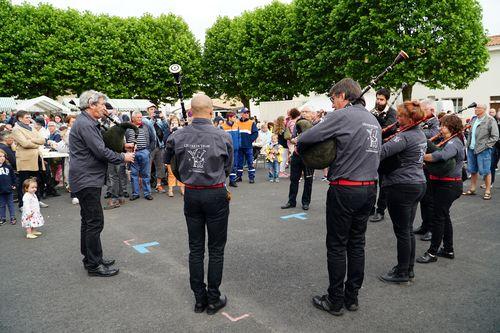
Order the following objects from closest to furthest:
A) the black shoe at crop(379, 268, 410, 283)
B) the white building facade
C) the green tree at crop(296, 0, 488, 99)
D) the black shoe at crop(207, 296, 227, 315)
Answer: the black shoe at crop(207, 296, 227, 315)
the black shoe at crop(379, 268, 410, 283)
the green tree at crop(296, 0, 488, 99)
the white building facade

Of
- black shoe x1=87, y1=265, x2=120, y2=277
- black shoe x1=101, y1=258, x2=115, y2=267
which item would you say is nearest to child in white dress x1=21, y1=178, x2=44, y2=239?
black shoe x1=101, y1=258, x2=115, y2=267

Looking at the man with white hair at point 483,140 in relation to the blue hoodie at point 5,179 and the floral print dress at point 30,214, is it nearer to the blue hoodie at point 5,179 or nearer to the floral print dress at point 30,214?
the floral print dress at point 30,214

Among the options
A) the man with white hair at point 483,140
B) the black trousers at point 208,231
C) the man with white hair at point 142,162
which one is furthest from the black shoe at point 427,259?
the man with white hair at point 142,162

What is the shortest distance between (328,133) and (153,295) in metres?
2.45

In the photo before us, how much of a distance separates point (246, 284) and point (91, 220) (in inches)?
75.7

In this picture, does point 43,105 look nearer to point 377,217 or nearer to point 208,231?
point 377,217

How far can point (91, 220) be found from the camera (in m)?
4.39

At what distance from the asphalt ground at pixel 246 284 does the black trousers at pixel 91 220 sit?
0.27 meters

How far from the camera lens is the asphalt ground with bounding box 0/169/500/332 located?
3.40 metres

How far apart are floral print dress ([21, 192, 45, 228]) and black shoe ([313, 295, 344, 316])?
4860 millimetres

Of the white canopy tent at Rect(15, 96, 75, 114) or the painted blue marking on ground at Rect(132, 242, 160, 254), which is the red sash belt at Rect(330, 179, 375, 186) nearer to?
the painted blue marking on ground at Rect(132, 242, 160, 254)

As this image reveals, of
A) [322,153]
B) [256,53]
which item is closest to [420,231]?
[322,153]

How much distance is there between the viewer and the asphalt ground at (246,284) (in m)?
3.40

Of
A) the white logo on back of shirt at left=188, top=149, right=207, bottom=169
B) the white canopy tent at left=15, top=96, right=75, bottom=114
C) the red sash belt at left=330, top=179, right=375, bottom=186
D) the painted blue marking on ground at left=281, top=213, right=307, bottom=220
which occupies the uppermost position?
the white canopy tent at left=15, top=96, right=75, bottom=114
